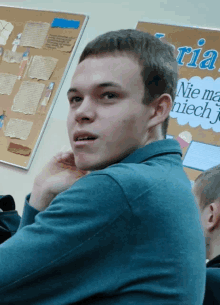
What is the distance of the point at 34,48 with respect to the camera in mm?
2475

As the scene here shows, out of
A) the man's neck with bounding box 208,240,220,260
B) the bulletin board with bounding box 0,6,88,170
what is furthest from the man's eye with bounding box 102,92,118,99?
the bulletin board with bounding box 0,6,88,170

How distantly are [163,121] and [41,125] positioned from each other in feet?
5.51

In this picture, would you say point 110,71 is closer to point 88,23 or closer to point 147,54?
point 147,54

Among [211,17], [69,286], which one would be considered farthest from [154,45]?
[211,17]

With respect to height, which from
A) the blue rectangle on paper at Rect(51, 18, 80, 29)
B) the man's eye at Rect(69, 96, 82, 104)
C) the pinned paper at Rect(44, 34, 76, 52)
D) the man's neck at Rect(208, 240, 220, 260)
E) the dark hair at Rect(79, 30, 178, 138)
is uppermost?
the blue rectangle on paper at Rect(51, 18, 80, 29)

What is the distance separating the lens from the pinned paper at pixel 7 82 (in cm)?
249

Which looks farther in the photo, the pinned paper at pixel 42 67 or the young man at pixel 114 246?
the pinned paper at pixel 42 67

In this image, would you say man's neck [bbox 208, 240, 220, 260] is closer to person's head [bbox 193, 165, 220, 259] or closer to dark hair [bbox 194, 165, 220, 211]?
person's head [bbox 193, 165, 220, 259]

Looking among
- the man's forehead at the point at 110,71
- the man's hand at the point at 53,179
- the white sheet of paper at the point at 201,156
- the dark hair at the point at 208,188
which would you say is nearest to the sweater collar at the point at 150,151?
the man's forehead at the point at 110,71

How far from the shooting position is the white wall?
2058mm

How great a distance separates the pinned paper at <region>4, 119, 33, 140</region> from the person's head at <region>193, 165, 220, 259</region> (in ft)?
4.58

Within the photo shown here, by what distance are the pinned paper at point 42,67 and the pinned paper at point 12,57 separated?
128 mm

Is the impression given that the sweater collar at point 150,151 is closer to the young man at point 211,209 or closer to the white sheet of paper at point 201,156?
the young man at point 211,209

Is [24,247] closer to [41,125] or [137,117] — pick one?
[137,117]
